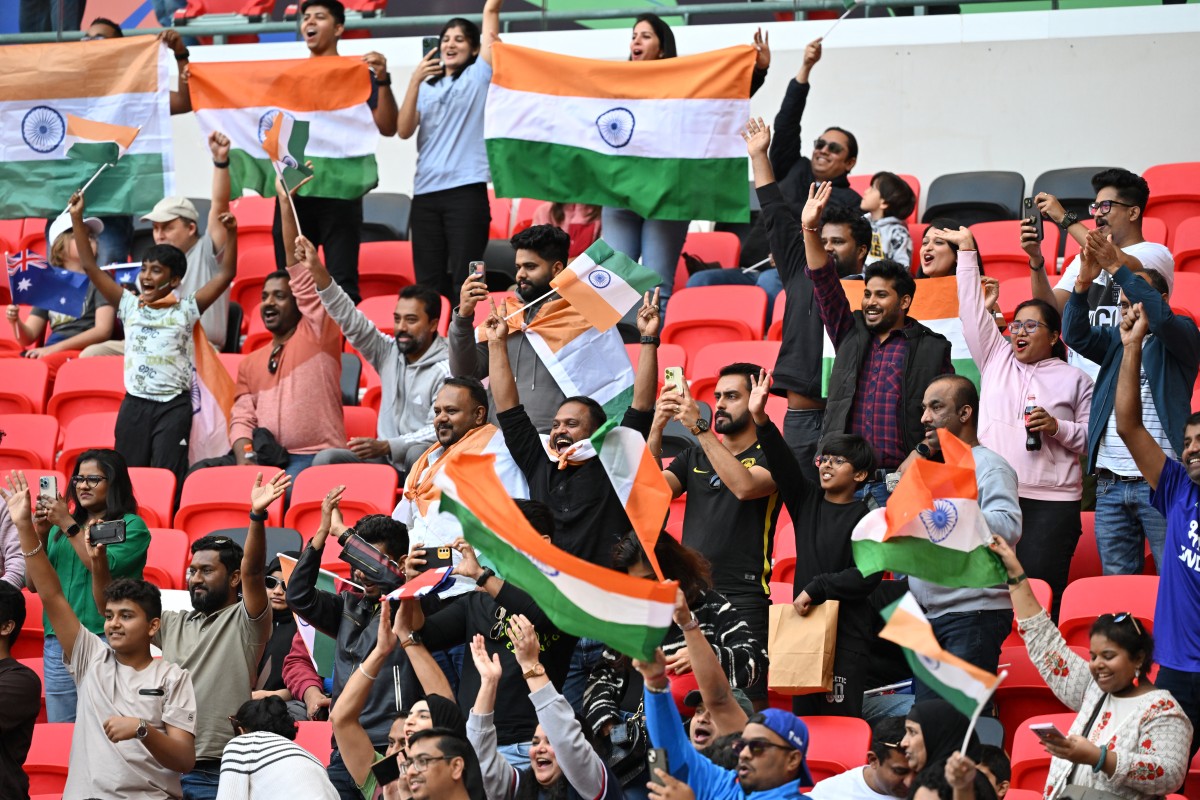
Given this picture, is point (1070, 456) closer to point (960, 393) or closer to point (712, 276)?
point (960, 393)

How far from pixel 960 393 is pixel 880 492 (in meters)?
0.56

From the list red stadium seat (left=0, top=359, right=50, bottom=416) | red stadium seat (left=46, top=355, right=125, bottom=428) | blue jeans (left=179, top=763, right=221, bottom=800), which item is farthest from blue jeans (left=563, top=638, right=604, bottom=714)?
red stadium seat (left=0, top=359, right=50, bottom=416)

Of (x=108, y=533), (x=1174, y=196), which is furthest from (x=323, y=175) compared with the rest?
(x=1174, y=196)

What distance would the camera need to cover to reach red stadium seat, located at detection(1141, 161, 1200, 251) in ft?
34.0

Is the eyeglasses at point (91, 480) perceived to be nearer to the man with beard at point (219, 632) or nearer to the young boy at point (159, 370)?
the man with beard at point (219, 632)

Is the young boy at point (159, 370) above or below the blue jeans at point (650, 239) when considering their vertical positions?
below

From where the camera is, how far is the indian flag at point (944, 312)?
7.87 meters

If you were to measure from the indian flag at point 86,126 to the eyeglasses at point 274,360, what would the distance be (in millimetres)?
1620

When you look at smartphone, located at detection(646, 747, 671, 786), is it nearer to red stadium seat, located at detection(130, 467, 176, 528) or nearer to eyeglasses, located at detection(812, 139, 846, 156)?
red stadium seat, located at detection(130, 467, 176, 528)

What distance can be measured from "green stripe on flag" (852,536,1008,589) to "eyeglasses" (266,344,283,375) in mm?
3909

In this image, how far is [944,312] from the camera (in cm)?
791

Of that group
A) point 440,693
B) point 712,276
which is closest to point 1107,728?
point 440,693

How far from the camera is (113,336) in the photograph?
34.0 feet

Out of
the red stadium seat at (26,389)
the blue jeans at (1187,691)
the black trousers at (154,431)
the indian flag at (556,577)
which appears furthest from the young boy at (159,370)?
the blue jeans at (1187,691)
